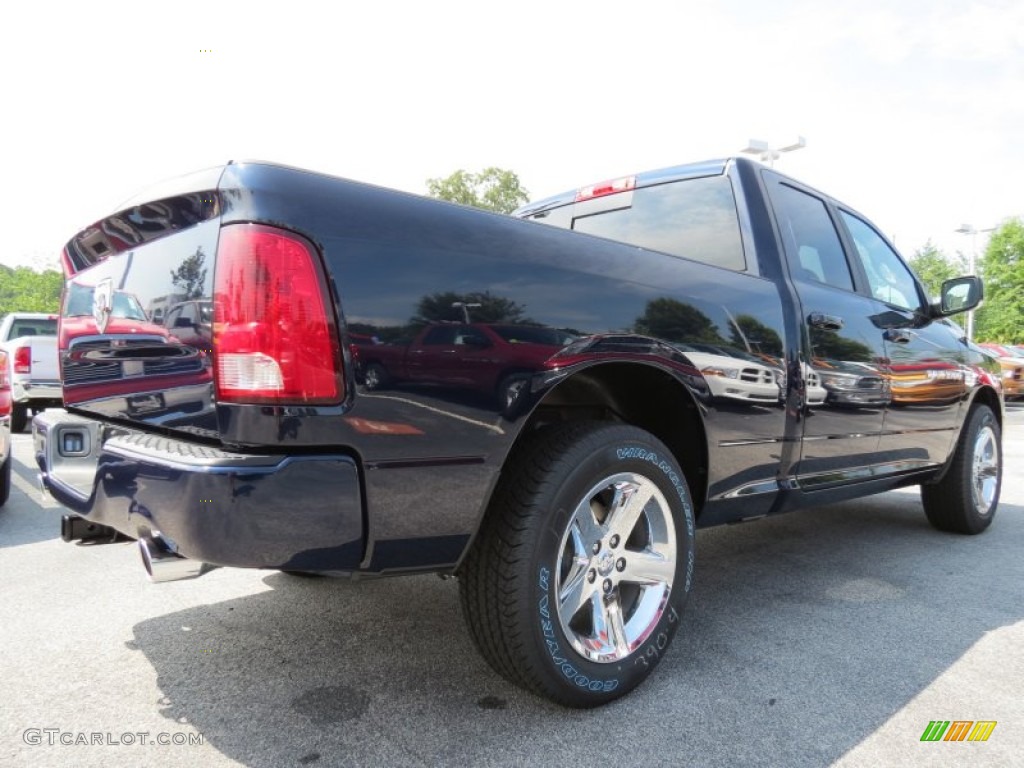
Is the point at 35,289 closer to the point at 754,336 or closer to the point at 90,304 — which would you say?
the point at 90,304

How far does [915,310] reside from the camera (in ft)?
12.4

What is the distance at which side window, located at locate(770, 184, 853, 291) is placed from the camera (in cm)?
299

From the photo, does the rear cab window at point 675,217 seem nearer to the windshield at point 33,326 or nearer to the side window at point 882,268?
the side window at point 882,268

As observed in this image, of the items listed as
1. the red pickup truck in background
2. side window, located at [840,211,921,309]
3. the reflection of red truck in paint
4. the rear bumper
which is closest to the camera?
the rear bumper

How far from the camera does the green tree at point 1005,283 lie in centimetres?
3653

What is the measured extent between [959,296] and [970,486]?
1.10m

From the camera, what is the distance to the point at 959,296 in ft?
12.5

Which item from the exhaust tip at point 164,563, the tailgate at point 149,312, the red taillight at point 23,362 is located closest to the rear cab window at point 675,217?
the tailgate at point 149,312

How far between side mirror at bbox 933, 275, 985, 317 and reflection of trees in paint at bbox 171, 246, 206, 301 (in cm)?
379

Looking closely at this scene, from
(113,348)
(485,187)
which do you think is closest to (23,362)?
(113,348)

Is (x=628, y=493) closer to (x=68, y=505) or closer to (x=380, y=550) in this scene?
(x=380, y=550)

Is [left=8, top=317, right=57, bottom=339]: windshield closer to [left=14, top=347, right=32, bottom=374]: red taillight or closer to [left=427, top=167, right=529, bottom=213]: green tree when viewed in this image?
[left=14, top=347, right=32, bottom=374]: red taillight

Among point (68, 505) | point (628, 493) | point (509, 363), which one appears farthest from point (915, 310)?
point (68, 505)

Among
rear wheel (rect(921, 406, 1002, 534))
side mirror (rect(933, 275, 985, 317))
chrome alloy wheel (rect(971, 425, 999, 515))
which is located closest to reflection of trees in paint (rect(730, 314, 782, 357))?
side mirror (rect(933, 275, 985, 317))
